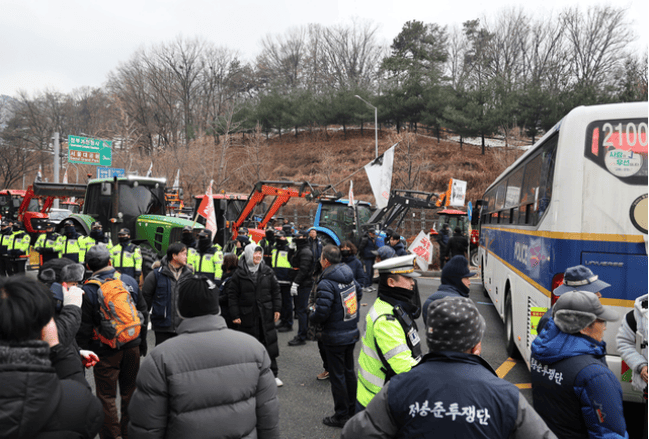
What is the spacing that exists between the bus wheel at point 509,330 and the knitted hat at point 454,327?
5.52 meters

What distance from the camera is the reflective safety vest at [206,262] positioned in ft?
24.7

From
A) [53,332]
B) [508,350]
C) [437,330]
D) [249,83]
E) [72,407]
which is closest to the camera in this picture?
[437,330]

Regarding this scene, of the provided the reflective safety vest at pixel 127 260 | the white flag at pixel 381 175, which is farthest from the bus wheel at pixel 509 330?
the white flag at pixel 381 175

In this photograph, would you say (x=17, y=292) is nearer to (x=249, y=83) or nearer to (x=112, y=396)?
(x=112, y=396)

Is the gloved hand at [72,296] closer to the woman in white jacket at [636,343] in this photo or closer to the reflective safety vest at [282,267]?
the woman in white jacket at [636,343]

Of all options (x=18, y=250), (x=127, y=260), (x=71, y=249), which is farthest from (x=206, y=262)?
(x=18, y=250)

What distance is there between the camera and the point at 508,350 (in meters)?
7.17

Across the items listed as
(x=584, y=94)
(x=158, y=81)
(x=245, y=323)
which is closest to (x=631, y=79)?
(x=584, y=94)

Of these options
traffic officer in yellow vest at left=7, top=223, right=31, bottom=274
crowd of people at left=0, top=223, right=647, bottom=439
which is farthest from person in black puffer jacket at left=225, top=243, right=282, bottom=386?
traffic officer in yellow vest at left=7, top=223, right=31, bottom=274

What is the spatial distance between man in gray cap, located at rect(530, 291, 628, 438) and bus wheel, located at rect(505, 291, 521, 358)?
14.8 feet

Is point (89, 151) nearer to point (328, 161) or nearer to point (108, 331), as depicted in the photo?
point (328, 161)

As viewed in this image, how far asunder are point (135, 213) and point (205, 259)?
5164mm

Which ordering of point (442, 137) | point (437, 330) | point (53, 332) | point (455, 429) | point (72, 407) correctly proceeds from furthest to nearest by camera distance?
point (442, 137) < point (53, 332) < point (72, 407) < point (437, 330) < point (455, 429)

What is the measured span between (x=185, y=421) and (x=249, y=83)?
207 feet
